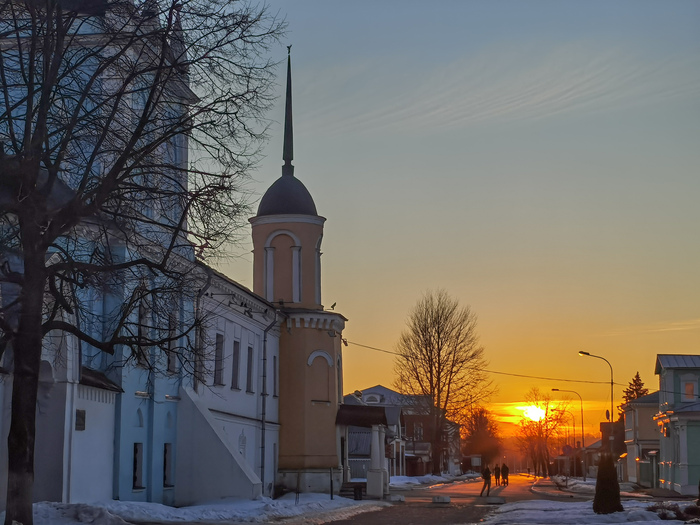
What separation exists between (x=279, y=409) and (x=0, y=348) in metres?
29.2

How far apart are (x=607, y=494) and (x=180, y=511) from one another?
12.1 meters

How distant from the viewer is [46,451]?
21.3 metres

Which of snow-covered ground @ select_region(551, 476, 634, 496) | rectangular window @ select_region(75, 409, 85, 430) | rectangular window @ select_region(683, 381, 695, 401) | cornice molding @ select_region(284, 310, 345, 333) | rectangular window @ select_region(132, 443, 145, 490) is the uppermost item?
cornice molding @ select_region(284, 310, 345, 333)

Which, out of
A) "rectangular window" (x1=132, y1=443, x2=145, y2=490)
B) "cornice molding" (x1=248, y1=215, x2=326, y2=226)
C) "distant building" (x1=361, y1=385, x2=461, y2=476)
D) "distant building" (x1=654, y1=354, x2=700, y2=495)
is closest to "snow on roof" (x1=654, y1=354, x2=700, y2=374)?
"distant building" (x1=654, y1=354, x2=700, y2=495)

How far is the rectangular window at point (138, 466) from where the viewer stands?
1038 inches

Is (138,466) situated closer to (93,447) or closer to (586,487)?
(93,447)

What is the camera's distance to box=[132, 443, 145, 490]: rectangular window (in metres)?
26.4

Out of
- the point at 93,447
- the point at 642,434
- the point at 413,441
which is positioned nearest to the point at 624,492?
the point at 642,434

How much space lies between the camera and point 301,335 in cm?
4341

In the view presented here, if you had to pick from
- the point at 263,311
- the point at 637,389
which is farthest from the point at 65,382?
the point at 637,389

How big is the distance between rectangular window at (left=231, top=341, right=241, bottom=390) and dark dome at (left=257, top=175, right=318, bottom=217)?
9.21m

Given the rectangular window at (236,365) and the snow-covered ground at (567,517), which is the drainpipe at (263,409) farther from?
the snow-covered ground at (567,517)

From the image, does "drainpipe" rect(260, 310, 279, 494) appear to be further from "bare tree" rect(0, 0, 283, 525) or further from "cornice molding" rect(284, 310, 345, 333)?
"bare tree" rect(0, 0, 283, 525)

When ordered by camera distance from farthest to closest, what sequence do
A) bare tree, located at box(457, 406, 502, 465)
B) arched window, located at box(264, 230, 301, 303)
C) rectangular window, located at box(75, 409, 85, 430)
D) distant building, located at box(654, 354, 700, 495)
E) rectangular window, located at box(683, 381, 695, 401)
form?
bare tree, located at box(457, 406, 502, 465), rectangular window, located at box(683, 381, 695, 401), distant building, located at box(654, 354, 700, 495), arched window, located at box(264, 230, 301, 303), rectangular window, located at box(75, 409, 85, 430)
